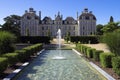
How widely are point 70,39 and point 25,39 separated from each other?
8844 millimetres

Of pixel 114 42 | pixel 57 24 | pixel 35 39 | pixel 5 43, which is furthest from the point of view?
pixel 57 24

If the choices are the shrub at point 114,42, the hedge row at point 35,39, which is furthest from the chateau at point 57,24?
the shrub at point 114,42

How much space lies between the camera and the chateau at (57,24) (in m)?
95.6

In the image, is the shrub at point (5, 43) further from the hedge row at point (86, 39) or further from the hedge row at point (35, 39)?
the hedge row at point (86, 39)

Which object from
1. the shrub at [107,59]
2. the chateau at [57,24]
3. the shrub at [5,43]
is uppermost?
the chateau at [57,24]

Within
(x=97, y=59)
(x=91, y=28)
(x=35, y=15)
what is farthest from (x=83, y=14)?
(x=97, y=59)

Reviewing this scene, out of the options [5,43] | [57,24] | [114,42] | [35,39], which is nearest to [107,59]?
[114,42]

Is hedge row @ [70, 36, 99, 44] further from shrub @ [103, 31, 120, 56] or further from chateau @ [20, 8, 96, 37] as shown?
chateau @ [20, 8, 96, 37]

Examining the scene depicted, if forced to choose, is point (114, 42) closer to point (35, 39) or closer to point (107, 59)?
point (107, 59)

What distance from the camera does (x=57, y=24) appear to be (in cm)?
9912

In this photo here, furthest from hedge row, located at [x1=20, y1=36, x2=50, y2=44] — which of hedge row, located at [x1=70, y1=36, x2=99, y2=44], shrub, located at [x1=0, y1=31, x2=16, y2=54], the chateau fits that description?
the chateau

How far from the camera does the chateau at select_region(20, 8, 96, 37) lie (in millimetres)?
95562

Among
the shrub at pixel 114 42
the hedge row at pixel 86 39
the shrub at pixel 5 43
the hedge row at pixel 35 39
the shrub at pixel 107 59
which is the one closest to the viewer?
→ the shrub at pixel 107 59

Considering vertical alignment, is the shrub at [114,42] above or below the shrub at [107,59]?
above
